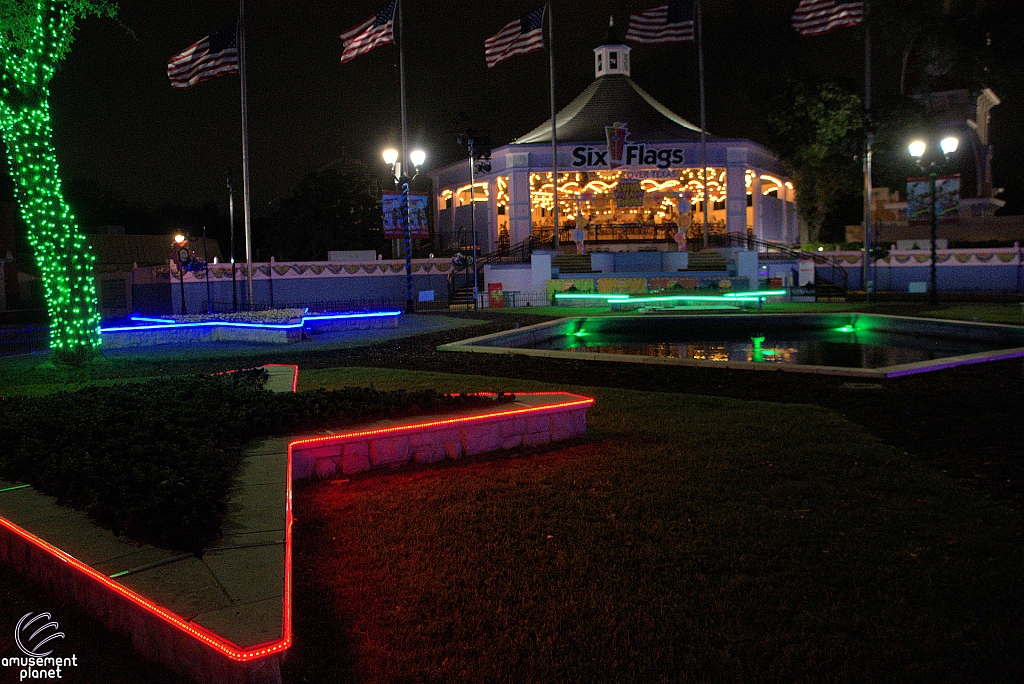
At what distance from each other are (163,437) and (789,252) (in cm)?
4190

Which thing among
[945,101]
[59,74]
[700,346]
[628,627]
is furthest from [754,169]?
[628,627]

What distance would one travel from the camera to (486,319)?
26125mm

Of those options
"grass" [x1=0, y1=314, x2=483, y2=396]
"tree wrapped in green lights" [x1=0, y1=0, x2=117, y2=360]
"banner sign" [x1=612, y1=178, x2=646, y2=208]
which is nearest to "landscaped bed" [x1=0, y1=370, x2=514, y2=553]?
"grass" [x1=0, y1=314, x2=483, y2=396]

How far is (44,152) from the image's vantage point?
50.5 feet

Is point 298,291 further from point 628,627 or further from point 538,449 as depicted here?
point 628,627

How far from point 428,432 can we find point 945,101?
59.0 meters

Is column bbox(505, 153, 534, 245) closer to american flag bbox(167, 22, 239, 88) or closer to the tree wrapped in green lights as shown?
american flag bbox(167, 22, 239, 88)

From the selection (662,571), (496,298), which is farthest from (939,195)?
(662,571)

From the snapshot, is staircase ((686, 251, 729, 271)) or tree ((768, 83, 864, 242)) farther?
tree ((768, 83, 864, 242))

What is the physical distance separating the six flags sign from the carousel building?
0.06 m

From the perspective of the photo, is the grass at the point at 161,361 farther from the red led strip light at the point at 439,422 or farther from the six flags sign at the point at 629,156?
the six flags sign at the point at 629,156

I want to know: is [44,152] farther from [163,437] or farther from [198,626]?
[198,626]

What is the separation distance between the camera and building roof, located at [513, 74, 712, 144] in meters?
47.7

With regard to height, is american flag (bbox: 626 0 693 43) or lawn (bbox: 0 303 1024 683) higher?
american flag (bbox: 626 0 693 43)
